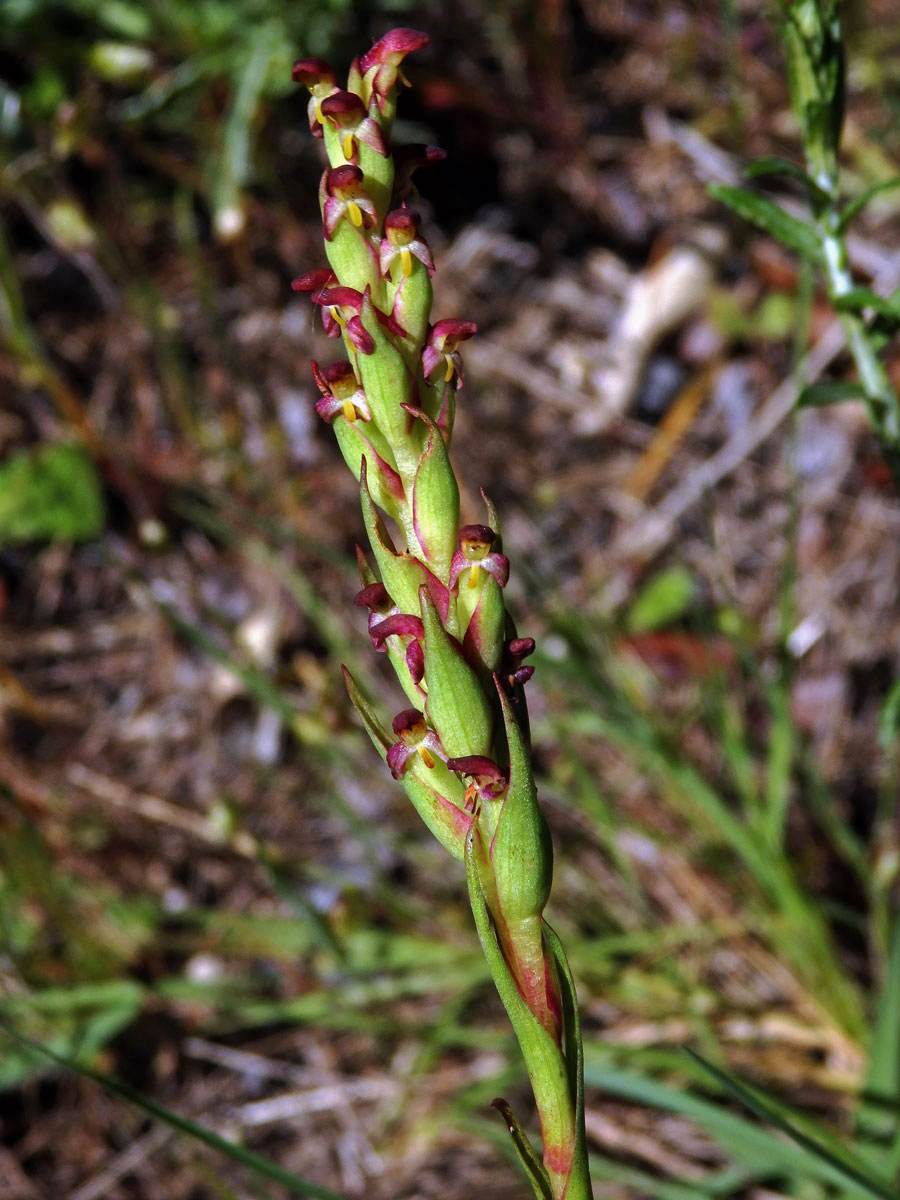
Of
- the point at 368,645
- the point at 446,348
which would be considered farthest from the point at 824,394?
the point at 368,645

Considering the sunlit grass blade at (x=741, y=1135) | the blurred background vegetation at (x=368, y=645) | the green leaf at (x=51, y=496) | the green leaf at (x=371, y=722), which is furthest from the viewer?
the green leaf at (x=51, y=496)

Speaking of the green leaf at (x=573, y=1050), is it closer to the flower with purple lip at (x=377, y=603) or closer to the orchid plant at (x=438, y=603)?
the orchid plant at (x=438, y=603)

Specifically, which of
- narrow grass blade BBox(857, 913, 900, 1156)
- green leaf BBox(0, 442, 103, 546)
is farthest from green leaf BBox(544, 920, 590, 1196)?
green leaf BBox(0, 442, 103, 546)

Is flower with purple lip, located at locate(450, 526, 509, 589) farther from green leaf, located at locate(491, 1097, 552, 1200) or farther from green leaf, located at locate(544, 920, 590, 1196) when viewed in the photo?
green leaf, located at locate(491, 1097, 552, 1200)

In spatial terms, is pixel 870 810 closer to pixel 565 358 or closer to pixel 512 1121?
pixel 565 358

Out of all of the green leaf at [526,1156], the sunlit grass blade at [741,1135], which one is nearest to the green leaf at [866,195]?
the green leaf at [526,1156]

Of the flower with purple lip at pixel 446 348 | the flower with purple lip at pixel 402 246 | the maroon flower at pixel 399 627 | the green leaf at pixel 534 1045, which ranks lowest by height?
the green leaf at pixel 534 1045
